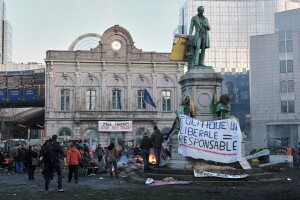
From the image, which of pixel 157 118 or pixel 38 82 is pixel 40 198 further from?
pixel 38 82

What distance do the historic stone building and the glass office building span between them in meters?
63.3

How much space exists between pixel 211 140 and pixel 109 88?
36469 mm

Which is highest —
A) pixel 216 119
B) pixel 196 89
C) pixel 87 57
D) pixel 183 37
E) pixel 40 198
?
pixel 87 57

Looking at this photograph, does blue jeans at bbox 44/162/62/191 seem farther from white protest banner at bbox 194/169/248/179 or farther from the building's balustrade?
the building's balustrade

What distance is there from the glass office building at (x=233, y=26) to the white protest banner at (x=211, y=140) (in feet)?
326

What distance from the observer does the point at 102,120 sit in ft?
167

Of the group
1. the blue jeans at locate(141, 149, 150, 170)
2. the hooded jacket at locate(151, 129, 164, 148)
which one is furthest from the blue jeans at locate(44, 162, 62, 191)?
the hooded jacket at locate(151, 129, 164, 148)

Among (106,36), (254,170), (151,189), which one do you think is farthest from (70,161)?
(106,36)

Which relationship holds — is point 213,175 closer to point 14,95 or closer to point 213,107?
point 213,107

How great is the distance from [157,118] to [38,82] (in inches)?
583

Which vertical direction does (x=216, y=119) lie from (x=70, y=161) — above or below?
above

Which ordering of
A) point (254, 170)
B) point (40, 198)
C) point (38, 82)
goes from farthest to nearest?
point (38, 82) → point (254, 170) → point (40, 198)

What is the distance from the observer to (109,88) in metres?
52.2

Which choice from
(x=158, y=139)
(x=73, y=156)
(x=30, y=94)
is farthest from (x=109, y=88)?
(x=73, y=156)
